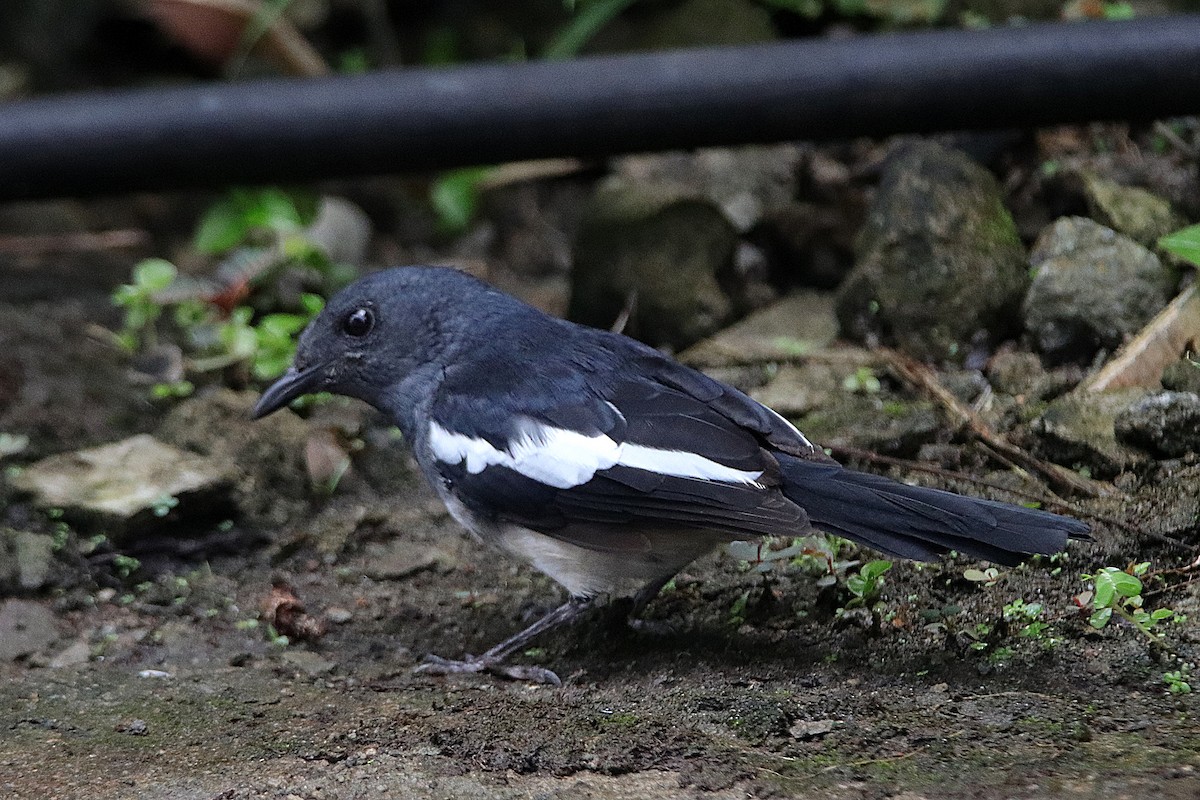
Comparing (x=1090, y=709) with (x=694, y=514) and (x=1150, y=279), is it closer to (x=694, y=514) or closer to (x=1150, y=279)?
(x=694, y=514)

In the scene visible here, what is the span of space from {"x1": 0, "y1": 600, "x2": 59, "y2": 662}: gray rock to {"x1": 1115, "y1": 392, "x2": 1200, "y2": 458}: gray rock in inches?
107

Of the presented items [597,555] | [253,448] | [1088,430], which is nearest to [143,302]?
[253,448]

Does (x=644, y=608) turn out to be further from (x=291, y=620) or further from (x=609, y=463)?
(x=291, y=620)

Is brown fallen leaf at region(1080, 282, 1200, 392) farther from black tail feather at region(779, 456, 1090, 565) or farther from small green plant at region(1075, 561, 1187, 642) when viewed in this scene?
black tail feather at region(779, 456, 1090, 565)

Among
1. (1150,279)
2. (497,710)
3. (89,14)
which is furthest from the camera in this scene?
(89,14)

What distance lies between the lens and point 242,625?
3.30 meters

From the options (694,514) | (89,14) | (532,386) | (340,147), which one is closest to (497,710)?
(694,514)

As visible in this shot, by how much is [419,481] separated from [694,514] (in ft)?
4.82

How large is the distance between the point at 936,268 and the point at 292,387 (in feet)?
6.48

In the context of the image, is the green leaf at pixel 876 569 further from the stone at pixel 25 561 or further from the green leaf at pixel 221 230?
the green leaf at pixel 221 230

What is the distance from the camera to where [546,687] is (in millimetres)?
2920

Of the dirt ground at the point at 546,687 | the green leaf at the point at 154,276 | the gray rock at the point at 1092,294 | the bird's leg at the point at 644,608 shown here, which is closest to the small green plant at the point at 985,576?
the dirt ground at the point at 546,687

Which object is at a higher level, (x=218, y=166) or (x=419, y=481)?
(x=218, y=166)

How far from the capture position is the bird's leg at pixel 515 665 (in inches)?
117
